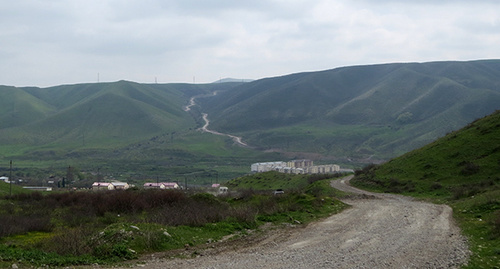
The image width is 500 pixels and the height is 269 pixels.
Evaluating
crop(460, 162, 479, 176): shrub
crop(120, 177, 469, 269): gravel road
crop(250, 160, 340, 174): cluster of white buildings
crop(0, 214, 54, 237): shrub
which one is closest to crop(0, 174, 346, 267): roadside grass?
crop(0, 214, 54, 237): shrub

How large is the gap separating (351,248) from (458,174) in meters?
27.4

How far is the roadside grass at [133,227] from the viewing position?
13.1 metres

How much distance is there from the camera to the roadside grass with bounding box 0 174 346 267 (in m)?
13.1

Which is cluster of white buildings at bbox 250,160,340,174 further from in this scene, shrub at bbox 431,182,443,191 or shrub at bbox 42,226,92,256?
shrub at bbox 42,226,92,256

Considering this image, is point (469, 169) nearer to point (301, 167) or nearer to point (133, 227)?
point (133, 227)

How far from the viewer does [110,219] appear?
24797 mm

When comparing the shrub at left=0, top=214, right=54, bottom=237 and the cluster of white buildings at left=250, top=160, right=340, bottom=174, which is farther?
the cluster of white buildings at left=250, top=160, right=340, bottom=174

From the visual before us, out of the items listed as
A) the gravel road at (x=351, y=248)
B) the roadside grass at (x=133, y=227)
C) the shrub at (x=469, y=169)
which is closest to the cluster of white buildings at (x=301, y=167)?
the shrub at (x=469, y=169)

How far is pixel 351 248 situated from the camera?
14477mm

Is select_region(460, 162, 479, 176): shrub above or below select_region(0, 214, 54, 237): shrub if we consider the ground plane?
above

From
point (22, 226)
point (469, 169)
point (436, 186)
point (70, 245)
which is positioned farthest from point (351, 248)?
point (469, 169)

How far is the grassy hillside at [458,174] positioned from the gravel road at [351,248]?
2.98 metres

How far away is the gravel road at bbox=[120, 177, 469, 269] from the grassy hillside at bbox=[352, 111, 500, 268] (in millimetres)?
2983

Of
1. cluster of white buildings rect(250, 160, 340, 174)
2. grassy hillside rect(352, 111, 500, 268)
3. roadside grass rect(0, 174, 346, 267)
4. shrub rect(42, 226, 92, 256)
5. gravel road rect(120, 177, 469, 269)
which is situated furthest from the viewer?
cluster of white buildings rect(250, 160, 340, 174)
